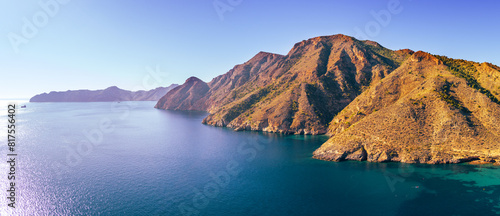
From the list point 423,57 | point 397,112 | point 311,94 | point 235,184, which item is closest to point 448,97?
point 397,112

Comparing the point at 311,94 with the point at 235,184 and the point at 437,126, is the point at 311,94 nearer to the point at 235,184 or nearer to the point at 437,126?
the point at 437,126

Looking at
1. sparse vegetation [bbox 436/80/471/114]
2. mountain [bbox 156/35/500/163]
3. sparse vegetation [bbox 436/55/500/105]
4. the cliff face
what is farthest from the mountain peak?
the cliff face

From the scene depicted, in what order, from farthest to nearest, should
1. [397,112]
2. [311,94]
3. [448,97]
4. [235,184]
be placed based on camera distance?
[311,94]
[397,112]
[448,97]
[235,184]

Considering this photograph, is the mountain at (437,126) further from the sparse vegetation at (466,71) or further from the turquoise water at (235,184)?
the turquoise water at (235,184)

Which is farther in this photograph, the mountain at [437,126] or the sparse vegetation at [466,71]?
the sparse vegetation at [466,71]

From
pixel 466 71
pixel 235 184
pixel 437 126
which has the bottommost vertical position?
pixel 235 184

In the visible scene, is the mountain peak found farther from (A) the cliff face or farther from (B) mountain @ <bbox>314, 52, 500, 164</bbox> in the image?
(A) the cliff face

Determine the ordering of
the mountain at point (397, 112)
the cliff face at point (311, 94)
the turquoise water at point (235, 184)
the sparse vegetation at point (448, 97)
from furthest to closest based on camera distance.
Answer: the cliff face at point (311, 94) → the sparse vegetation at point (448, 97) → the mountain at point (397, 112) → the turquoise water at point (235, 184)

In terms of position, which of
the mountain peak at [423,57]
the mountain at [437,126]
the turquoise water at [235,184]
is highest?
the mountain peak at [423,57]

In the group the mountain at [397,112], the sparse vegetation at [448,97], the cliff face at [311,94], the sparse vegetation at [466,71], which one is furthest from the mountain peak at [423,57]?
the cliff face at [311,94]

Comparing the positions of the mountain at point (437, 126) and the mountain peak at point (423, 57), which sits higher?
the mountain peak at point (423, 57)
